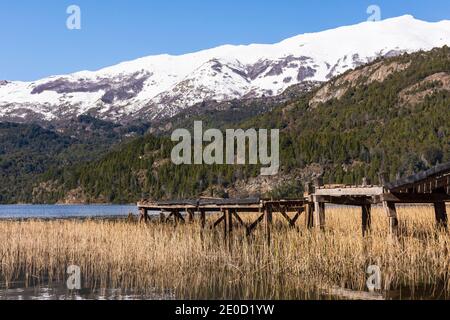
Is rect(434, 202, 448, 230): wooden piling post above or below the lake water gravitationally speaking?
above

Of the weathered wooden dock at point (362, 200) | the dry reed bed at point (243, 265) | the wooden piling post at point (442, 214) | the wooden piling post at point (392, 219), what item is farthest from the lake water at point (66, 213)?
the wooden piling post at point (392, 219)

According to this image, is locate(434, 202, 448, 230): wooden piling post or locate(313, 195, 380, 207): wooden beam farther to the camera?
locate(313, 195, 380, 207): wooden beam

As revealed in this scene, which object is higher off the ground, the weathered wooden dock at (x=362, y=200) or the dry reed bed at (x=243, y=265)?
the weathered wooden dock at (x=362, y=200)

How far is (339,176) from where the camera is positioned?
161 meters

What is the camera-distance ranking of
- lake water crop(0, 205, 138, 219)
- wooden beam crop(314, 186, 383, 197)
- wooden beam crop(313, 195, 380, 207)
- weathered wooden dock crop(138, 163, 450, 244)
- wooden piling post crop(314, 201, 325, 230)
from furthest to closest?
lake water crop(0, 205, 138, 219)
wooden beam crop(313, 195, 380, 207)
wooden piling post crop(314, 201, 325, 230)
wooden beam crop(314, 186, 383, 197)
weathered wooden dock crop(138, 163, 450, 244)

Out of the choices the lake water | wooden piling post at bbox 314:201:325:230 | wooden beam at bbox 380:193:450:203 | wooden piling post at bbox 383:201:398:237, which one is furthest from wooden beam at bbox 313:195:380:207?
the lake water

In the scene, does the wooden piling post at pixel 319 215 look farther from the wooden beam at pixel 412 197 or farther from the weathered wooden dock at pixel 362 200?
the wooden beam at pixel 412 197


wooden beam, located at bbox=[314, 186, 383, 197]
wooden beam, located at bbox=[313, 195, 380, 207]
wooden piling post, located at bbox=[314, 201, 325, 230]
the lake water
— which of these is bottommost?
the lake water

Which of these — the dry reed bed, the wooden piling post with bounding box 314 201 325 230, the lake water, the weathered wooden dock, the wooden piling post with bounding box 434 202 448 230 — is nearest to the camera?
the dry reed bed

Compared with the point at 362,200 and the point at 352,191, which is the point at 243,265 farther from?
the point at 362,200

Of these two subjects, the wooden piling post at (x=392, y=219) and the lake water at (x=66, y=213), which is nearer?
the wooden piling post at (x=392, y=219)

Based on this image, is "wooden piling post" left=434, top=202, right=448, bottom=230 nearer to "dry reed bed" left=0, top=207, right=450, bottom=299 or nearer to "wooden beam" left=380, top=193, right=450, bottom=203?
"dry reed bed" left=0, top=207, right=450, bottom=299
